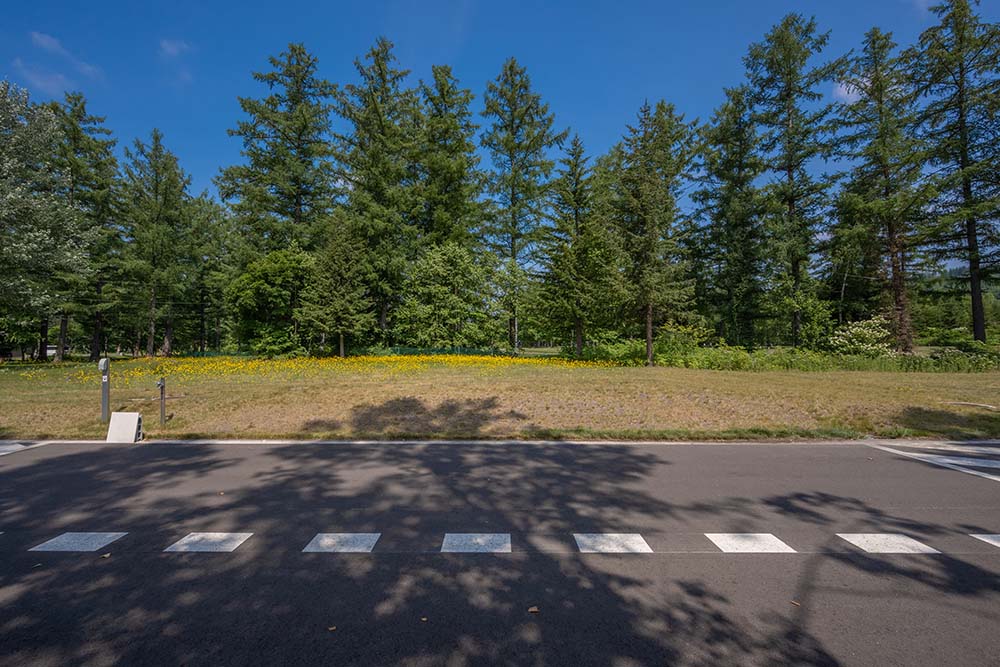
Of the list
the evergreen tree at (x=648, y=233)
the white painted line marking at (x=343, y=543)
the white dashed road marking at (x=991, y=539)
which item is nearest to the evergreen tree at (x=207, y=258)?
the evergreen tree at (x=648, y=233)

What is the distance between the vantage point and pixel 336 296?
20.4 metres

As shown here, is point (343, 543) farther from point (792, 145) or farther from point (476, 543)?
point (792, 145)

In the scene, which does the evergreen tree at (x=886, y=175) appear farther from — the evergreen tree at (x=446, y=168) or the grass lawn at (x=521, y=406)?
the evergreen tree at (x=446, y=168)

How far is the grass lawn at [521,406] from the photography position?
7676mm

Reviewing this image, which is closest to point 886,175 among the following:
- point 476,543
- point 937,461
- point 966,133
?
point 966,133

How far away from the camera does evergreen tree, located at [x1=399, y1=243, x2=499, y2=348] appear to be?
72.2 ft

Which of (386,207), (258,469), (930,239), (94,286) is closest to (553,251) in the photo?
(386,207)

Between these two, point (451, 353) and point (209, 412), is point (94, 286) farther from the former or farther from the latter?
point (209, 412)

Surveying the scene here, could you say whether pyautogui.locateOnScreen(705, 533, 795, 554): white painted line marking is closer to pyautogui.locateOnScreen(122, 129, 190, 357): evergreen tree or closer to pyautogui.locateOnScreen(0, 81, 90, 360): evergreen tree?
pyautogui.locateOnScreen(0, 81, 90, 360): evergreen tree

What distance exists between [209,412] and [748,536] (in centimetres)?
995

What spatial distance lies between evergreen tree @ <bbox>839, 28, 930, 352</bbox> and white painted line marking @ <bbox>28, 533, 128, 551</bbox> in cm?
2671

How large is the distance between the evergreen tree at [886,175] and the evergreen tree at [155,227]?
4069 cm

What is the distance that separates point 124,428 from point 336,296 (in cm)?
1398

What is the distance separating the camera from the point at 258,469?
5.48 meters
